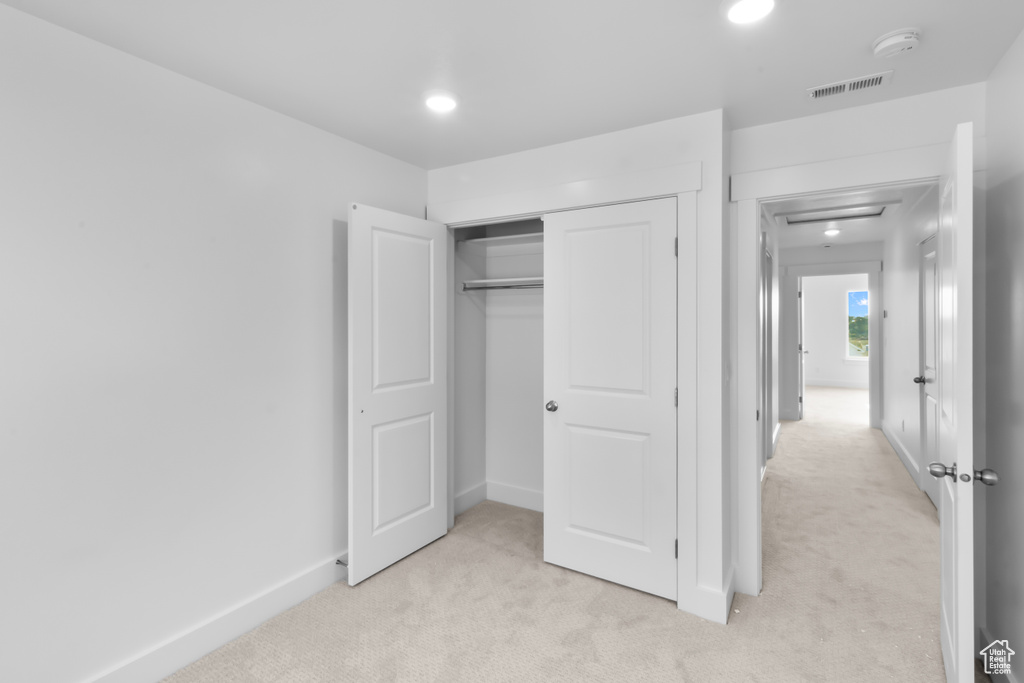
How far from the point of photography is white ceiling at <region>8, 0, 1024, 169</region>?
1.64 metres

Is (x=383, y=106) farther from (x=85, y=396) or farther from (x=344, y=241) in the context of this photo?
(x=85, y=396)

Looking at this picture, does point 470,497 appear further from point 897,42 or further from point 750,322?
point 897,42

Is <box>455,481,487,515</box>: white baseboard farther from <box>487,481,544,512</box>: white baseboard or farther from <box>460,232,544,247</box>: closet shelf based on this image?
<box>460,232,544,247</box>: closet shelf

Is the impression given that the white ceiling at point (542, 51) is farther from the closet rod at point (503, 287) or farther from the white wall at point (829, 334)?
the white wall at point (829, 334)

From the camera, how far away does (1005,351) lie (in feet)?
6.31

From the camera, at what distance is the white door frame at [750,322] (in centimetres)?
244

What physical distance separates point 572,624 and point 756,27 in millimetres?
2505

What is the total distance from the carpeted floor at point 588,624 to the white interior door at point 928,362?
2.66 ft

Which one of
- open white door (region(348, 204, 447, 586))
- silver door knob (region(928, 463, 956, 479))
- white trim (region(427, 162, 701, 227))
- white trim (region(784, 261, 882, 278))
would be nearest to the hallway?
silver door knob (region(928, 463, 956, 479))

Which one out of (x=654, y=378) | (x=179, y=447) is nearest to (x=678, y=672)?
(x=654, y=378)

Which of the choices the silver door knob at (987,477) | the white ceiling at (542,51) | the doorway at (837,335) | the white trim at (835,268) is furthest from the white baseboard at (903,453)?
the doorway at (837,335)

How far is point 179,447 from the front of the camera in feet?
6.88

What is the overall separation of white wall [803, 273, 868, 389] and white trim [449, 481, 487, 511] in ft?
31.4

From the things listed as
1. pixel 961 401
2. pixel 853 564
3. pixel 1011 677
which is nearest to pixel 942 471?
pixel 961 401
